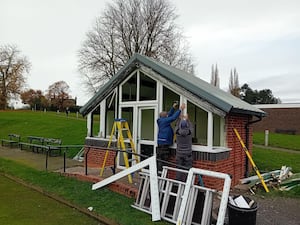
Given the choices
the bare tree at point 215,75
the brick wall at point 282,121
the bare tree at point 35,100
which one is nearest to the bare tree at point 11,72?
the bare tree at point 35,100

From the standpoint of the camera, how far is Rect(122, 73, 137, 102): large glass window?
9.15 m

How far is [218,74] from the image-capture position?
56.5 metres

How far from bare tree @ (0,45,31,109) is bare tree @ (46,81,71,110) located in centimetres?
1136

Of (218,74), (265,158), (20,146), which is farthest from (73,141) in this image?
(218,74)

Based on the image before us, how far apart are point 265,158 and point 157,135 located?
6.43 m

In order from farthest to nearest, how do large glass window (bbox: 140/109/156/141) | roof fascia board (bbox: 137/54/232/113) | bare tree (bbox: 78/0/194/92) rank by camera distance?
1. bare tree (bbox: 78/0/194/92)
2. large glass window (bbox: 140/109/156/141)
3. roof fascia board (bbox: 137/54/232/113)

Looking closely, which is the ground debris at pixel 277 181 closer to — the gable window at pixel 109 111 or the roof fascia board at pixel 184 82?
the roof fascia board at pixel 184 82

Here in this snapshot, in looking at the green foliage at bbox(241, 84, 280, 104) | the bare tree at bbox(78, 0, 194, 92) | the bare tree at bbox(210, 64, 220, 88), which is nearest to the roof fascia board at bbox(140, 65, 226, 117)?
the bare tree at bbox(78, 0, 194, 92)

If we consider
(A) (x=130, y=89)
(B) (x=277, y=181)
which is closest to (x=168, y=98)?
(A) (x=130, y=89)

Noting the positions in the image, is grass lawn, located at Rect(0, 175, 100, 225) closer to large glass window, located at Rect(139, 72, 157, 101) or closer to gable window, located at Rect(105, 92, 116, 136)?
gable window, located at Rect(105, 92, 116, 136)

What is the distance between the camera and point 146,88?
8.95 m

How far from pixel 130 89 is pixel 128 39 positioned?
71.2ft

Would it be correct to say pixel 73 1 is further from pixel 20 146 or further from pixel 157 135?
pixel 20 146

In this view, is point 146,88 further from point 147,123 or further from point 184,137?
point 184,137
